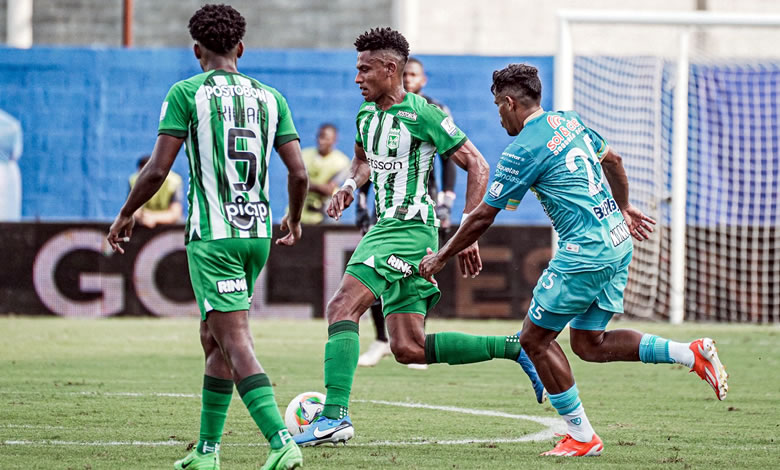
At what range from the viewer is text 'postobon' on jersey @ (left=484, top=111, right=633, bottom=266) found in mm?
5777

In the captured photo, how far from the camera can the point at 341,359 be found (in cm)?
604

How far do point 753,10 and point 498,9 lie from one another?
538 cm

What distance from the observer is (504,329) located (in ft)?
→ 44.3

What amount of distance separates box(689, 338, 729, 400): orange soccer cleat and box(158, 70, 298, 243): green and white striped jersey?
2306 mm

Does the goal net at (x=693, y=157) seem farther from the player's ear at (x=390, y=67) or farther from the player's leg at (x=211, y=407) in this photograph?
the player's leg at (x=211, y=407)

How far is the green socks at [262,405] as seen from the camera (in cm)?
484

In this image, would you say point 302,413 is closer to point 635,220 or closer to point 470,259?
point 470,259

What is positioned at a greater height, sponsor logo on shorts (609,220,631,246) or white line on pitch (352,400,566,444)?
sponsor logo on shorts (609,220,631,246)

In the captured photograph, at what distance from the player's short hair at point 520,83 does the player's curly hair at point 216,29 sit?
1414mm

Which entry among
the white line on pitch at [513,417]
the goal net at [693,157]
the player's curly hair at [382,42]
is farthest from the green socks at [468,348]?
the goal net at [693,157]

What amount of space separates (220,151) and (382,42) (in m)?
1.81

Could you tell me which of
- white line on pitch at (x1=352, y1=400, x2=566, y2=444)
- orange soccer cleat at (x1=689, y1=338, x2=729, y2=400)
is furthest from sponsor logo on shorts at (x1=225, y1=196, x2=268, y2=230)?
orange soccer cleat at (x1=689, y1=338, x2=729, y2=400)

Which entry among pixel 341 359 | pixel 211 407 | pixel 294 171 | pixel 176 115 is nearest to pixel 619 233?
pixel 341 359

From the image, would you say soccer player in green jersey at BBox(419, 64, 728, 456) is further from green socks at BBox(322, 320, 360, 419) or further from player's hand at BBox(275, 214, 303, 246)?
player's hand at BBox(275, 214, 303, 246)
